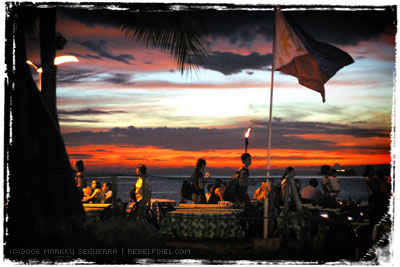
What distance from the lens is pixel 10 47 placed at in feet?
34.0

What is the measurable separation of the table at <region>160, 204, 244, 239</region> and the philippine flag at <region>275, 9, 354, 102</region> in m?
3.49

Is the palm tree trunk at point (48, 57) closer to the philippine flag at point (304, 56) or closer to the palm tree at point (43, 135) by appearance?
the palm tree at point (43, 135)

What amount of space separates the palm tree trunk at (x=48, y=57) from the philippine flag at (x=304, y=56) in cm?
612

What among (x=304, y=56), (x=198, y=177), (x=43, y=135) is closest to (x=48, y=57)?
(x=43, y=135)

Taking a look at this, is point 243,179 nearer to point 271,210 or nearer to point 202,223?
point 271,210

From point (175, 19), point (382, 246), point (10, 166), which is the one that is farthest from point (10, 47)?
point (382, 246)

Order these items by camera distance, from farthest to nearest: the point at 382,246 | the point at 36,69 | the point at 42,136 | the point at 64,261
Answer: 1. the point at 36,69
2. the point at 42,136
3. the point at 382,246
4. the point at 64,261

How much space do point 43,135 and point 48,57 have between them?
309 centimetres

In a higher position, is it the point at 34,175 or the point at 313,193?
the point at 34,175

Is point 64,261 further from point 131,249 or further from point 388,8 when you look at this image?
point 388,8

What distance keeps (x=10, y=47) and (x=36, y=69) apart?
5783mm

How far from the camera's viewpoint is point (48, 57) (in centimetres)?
1437

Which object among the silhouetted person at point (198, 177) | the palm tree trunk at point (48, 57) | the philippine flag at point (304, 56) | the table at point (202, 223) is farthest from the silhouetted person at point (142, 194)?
the philippine flag at point (304, 56)

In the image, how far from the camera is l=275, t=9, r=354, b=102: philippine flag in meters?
11.8
